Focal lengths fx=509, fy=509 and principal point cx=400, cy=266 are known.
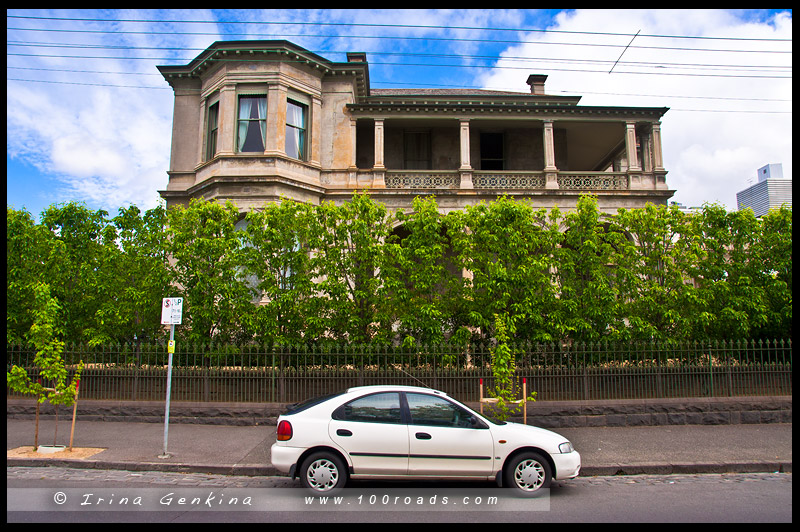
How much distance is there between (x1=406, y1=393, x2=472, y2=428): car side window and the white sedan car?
55 mm

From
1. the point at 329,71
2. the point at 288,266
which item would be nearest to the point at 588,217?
the point at 288,266

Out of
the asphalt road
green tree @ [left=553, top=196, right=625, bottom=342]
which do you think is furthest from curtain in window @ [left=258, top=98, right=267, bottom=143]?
the asphalt road

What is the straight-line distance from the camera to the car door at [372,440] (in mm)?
6375

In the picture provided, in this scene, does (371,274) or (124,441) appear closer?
(124,441)

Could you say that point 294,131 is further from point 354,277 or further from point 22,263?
point 22,263

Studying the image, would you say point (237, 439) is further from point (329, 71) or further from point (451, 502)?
point (329, 71)

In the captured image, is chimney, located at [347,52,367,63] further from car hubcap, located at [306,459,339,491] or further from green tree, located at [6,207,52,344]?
car hubcap, located at [306,459,339,491]

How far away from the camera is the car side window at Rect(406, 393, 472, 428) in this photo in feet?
21.7

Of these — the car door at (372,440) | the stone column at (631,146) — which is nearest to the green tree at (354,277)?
Result: the car door at (372,440)

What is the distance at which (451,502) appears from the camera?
6102 millimetres

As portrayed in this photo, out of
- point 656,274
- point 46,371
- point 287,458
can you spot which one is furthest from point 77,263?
point 656,274

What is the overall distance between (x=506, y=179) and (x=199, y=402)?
1372 centimetres

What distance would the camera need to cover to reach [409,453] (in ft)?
21.0

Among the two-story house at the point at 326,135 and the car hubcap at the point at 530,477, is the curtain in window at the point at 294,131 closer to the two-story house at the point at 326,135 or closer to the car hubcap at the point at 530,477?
the two-story house at the point at 326,135
